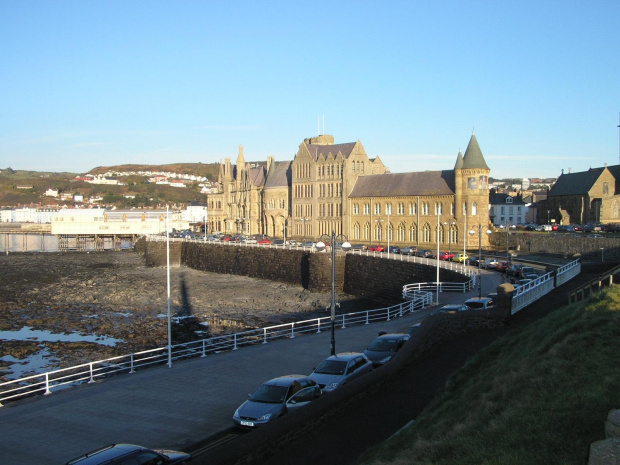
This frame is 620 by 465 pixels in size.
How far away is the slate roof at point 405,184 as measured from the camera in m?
84.6

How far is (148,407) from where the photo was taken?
19844 mm

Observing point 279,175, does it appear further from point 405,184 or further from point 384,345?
point 384,345

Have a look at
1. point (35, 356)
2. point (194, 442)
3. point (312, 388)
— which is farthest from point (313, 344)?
point (35, 356)

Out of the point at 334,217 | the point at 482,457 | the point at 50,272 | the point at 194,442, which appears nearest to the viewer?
the point at 482,457

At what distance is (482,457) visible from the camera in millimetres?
10633

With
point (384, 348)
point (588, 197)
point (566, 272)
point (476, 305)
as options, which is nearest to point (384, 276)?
point (566, 272)

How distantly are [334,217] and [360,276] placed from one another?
35.8 meters

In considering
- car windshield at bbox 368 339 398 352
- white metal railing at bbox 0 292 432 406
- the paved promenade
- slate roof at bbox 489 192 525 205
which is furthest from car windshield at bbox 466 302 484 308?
slate roof at bbox 489 192 525 205

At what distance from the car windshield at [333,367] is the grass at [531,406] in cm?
409

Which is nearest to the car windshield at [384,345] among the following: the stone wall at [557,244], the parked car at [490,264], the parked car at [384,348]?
the parked car at [384,348]

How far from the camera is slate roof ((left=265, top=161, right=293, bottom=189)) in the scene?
11075 cm

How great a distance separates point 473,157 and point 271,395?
2639 inches

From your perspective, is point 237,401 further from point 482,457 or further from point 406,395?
point 482,457

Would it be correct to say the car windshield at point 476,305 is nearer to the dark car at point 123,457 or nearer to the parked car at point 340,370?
the parked car at point 340,370
